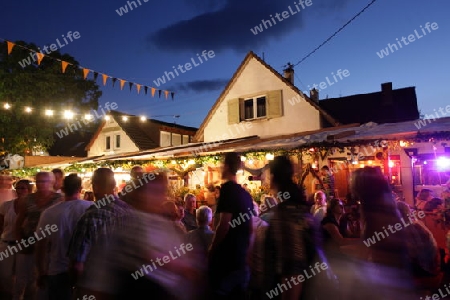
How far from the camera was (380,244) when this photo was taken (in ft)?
8.45

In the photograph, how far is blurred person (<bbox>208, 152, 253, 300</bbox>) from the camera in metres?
3.11

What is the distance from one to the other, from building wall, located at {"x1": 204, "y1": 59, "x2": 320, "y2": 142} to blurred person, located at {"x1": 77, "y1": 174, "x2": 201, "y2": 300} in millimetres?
12471

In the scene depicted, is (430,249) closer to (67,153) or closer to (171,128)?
(171,128)

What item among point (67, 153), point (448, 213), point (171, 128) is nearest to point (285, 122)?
point (448, 213)

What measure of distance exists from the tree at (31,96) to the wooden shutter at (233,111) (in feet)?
34.3

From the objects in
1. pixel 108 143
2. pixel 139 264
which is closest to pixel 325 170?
pixel 139 264

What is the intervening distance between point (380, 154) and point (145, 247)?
8639 millimetres

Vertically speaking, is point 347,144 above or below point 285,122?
below

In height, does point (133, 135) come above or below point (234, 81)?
below

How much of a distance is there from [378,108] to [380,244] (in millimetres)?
18084

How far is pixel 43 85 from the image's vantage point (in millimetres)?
22094

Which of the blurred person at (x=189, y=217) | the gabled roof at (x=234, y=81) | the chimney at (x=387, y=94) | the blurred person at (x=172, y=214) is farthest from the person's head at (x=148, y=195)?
the chimney at (x=387, y=94)

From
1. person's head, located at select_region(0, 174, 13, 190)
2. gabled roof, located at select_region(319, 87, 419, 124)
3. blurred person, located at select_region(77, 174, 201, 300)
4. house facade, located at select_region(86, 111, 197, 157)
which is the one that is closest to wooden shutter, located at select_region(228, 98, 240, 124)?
gabled roof, located at select_region(319, 87, 419, 124)

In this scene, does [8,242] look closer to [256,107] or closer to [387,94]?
[256,107]
